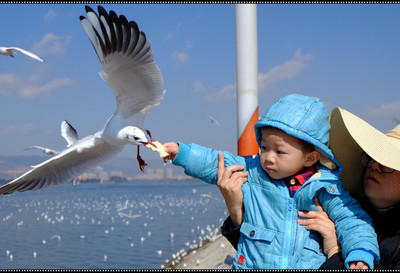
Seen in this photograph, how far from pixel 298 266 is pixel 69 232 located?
17345 millimetres

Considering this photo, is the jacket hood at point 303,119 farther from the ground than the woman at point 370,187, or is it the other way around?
the jacket hood at point 303,119

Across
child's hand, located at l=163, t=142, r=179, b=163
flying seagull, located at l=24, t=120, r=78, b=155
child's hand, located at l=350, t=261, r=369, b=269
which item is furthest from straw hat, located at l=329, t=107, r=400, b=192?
flying seagull, located at l=24, t=120, r=78, b=155

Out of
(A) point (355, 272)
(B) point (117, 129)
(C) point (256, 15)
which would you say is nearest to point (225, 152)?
(B) point (117, 129)

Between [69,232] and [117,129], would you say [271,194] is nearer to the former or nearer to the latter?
[117,129]

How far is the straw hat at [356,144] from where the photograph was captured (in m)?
1.55

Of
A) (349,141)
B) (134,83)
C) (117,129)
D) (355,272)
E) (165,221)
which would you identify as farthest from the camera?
(165,221)

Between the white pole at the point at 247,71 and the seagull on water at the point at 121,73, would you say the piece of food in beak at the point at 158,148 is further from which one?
the white pole at the point at 247,71

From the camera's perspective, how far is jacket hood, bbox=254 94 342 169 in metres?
1.62

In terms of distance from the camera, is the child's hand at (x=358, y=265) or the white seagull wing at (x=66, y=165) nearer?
the child's hand at (x=358, y=265)

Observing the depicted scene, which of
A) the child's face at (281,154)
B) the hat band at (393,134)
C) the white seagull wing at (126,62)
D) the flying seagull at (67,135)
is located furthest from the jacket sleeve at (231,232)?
the flying seagull at (67,135)

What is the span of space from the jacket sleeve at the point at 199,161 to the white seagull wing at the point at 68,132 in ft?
5.62

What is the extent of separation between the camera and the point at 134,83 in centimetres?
256

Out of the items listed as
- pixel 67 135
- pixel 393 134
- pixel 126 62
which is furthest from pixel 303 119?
pixel 67 135

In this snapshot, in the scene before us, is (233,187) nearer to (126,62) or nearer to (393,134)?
(393,134)
